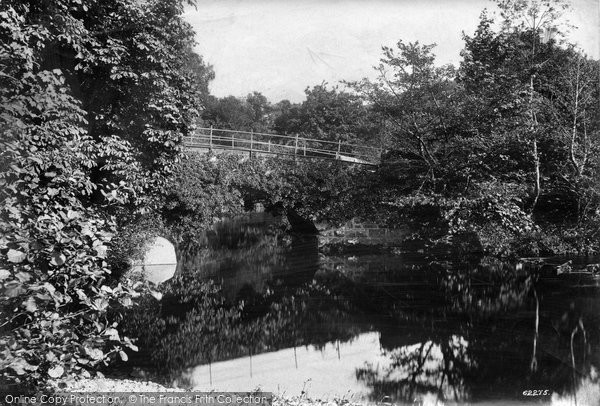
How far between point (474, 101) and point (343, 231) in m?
5.57

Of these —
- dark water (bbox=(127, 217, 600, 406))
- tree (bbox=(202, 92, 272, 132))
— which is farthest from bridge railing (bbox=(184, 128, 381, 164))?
dark water (bbox=(127, 217, 600, 406))

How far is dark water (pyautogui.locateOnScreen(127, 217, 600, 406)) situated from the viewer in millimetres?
6047

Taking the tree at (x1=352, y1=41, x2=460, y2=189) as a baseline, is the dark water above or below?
below

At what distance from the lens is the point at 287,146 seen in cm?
1614

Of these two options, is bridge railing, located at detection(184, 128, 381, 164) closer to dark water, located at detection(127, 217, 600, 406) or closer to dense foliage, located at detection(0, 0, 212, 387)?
dark water, located at detection(127, 217, 600, 406)

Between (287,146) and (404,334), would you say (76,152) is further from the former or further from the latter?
(287,146)

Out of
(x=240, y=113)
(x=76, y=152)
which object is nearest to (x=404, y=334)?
(x=76, y=152)

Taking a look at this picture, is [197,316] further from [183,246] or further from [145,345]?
[183,246]

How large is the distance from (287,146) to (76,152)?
9942 millimetres

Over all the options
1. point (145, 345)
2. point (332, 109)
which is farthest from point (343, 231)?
point (145, 345)

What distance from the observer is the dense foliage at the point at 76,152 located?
118 inches

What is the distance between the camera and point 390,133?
12.8 m

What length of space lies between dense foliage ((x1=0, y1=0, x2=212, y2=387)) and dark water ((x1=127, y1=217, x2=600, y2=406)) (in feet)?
5.56

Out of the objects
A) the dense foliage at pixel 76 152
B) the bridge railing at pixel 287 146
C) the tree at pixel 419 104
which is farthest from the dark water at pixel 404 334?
the bridge railing at pixel 287 146
